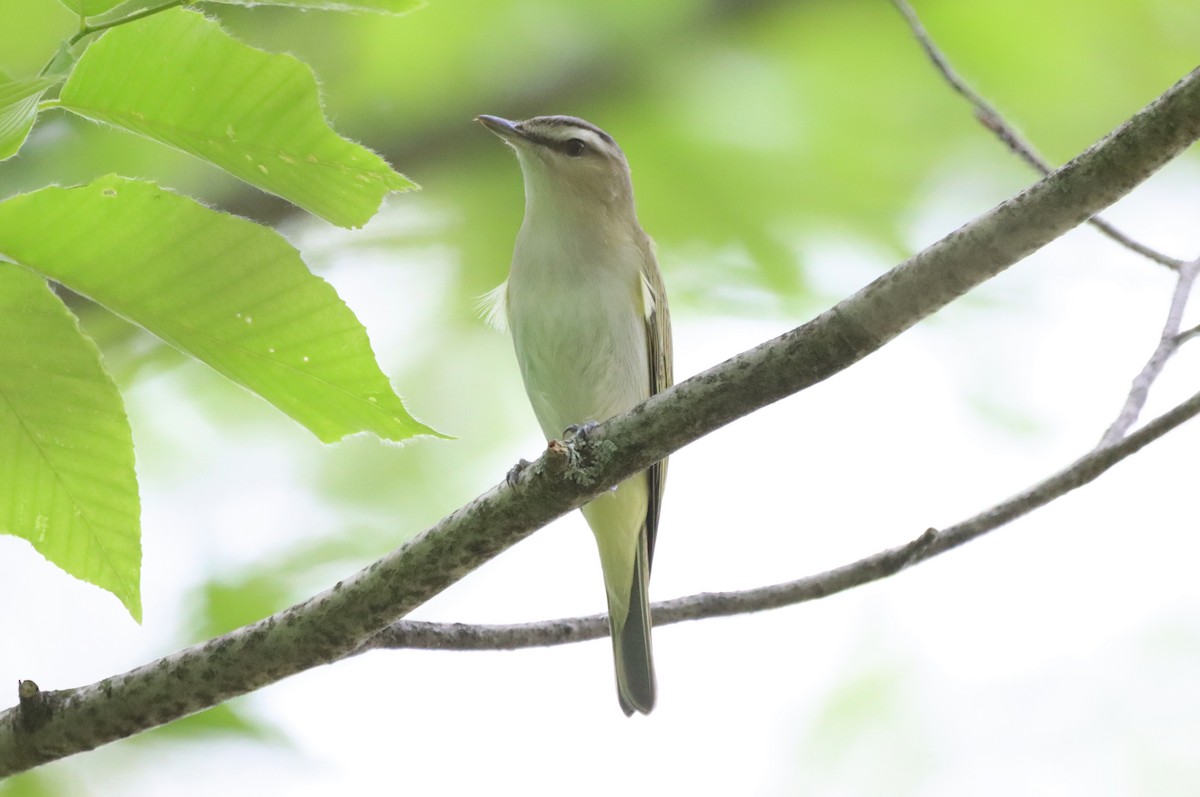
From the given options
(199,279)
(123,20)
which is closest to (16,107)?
(123,20)

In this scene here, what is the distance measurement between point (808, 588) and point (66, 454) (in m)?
1.72

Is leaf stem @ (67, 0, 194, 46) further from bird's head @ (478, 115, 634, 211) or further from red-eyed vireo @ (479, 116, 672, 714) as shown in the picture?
bird's head @ (478, 115, 634, 211)

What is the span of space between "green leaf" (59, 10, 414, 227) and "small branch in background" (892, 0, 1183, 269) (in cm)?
210

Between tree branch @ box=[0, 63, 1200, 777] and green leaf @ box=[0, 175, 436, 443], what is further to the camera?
tree branch @ box=[0, 63, 1200, 777]

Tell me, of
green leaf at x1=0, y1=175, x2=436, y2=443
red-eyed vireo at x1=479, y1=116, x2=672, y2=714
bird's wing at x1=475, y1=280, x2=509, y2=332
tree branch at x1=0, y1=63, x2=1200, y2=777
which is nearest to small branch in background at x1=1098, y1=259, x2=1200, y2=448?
tree branch at x1=0, y1=63, x2=1200, y2=777

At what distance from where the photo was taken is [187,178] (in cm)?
364

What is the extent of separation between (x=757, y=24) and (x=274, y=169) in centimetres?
308

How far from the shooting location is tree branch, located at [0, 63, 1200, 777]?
165 centimetres

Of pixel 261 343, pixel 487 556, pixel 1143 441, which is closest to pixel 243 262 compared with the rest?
pixel 261 343

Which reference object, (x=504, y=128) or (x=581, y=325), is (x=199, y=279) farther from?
(x=581, y=325)

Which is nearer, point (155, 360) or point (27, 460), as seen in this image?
point (27, 460)

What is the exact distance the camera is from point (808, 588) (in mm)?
2701

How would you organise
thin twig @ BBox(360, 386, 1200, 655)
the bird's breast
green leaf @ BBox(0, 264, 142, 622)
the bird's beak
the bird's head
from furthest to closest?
the bird's head → the bird's breast → the bird's beak → thin twig @ BBox(360, 386, 1200, 655) → green leaf @ BBox(0, 264, 142, 622)

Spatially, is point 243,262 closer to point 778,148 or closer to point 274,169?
point 274,169
